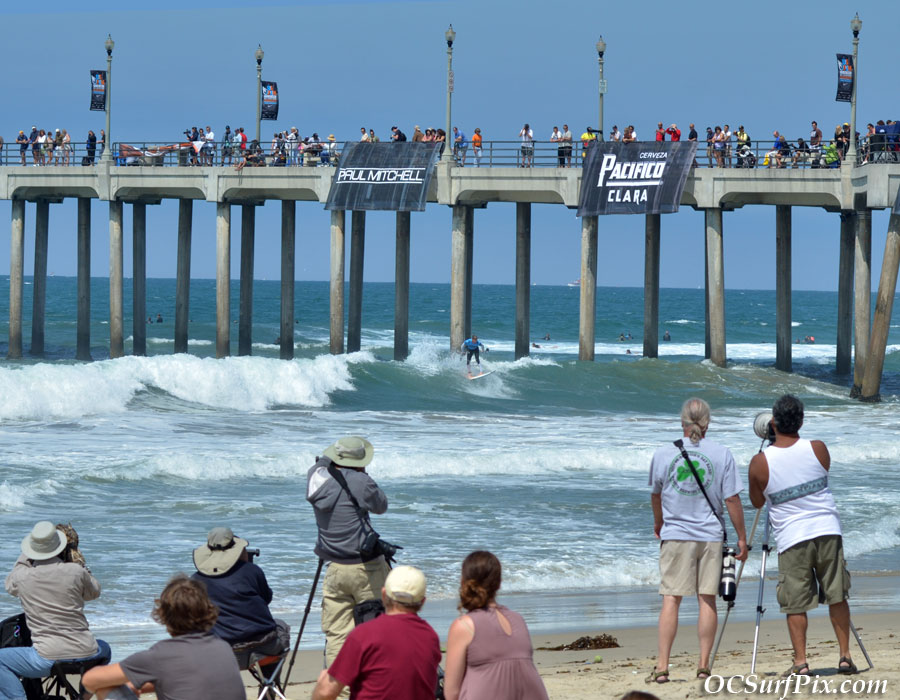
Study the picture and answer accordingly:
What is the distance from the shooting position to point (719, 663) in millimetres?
8500

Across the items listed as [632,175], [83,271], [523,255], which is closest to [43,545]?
[632,175]

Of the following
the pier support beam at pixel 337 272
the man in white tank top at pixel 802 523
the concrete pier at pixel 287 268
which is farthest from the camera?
the concrete pier at pixel 287 268

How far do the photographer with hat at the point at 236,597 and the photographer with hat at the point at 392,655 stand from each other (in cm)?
169

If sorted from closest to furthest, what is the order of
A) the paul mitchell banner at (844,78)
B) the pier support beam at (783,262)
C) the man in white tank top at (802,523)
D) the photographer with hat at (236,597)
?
the photographer with hat at (236,597) → the man in white tank top at (802,523) → the paul mitchell banner at (844,78) → the pier support beam at (783,262)

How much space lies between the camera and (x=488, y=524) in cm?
1520

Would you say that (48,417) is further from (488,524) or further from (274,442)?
(488,524)

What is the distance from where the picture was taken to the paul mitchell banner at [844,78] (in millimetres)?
31656

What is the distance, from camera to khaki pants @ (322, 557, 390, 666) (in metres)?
7.47

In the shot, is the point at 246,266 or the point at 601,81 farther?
the point at 246,266

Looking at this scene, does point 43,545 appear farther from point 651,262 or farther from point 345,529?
point 651,262

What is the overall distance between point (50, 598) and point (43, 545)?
0.27 meters

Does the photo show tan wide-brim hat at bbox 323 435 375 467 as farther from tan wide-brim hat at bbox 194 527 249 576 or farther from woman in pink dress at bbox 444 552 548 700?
woman in pink dress at bbox 444 552 548 700

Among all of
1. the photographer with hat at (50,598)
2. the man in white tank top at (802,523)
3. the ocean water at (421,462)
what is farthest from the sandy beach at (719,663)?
the photographer with hat at (50,598)

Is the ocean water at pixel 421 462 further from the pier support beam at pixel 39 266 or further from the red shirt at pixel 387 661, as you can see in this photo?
the red shirt at pixel 387 661
